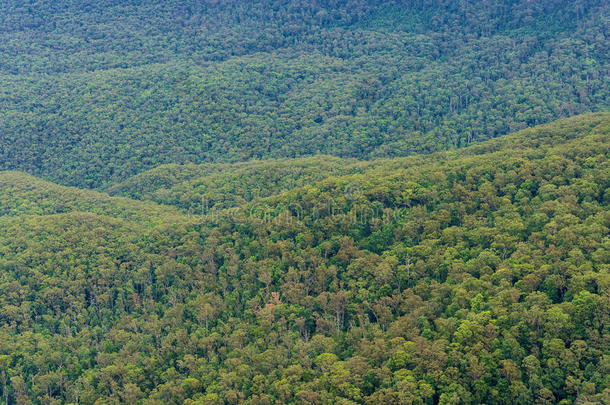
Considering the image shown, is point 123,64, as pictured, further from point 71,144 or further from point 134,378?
point 134,378

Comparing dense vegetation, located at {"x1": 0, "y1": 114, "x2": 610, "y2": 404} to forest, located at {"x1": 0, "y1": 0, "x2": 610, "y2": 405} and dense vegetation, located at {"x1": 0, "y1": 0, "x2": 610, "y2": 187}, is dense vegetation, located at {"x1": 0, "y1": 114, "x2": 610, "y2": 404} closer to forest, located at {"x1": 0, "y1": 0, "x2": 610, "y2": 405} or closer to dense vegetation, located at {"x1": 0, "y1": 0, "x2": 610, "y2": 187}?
forest, located at {"x1": 0, "y1": 0, "x2": 610, "y2": 405}

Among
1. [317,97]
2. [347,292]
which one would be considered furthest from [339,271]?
[317,97]

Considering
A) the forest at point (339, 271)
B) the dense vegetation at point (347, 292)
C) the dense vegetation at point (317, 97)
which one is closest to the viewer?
the dense vegetation at point (347, 292)

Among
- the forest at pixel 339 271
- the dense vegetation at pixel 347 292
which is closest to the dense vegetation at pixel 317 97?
the forest at pixel 339 271

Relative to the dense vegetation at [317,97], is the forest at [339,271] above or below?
below

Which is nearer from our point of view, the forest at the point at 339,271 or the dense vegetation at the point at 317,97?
the forest at the point at 339,271

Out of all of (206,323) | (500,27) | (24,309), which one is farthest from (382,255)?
(500,27)

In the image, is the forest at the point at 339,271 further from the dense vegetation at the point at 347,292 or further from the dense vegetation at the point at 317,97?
the dense vegetation at the point at 317,97

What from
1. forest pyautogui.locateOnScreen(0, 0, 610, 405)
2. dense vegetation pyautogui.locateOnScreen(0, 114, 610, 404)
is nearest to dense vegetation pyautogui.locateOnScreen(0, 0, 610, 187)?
forest pyautogui.locateOnScreen(0, 0, 610, 405)
